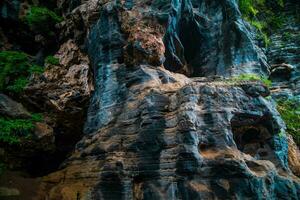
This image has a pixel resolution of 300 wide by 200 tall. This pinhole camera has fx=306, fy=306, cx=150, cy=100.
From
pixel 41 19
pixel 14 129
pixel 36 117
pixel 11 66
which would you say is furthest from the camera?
pixel 41 19

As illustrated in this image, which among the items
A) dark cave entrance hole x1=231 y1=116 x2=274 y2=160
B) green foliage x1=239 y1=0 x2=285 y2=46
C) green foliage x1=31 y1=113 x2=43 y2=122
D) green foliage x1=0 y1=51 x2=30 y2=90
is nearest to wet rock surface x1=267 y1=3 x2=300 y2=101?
green foliage x1=239 y1=0 x2=285 y2=46

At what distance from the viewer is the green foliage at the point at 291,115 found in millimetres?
12919

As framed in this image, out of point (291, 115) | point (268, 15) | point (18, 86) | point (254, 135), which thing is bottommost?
point (254, 135)

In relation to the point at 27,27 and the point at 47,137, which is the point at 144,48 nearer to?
the point at 47,137

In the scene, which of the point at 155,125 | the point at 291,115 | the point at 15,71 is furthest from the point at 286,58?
the point at 15,71

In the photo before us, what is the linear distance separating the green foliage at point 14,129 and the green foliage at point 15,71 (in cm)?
199

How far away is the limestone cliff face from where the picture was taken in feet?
24.2

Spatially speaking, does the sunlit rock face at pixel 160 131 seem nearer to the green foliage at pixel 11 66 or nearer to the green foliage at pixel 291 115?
the green foliage at pixel 11 66

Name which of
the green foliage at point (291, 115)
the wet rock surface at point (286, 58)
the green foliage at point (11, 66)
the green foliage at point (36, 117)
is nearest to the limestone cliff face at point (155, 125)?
the green foliage at point (36, 117)

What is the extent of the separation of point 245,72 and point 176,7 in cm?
425

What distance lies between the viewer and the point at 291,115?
45.1 feet

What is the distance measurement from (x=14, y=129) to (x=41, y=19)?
21.3ft

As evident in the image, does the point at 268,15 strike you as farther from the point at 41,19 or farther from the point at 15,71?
the point at 15,71

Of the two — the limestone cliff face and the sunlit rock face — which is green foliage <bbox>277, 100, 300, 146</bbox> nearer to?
the sunlit rock face
